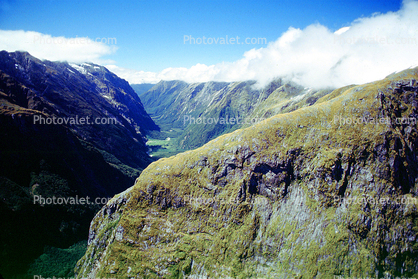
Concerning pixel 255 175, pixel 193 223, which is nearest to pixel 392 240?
pixel 255 175

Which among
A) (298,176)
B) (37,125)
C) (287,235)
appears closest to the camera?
(287,235)

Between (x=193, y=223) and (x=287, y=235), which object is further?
(x=193, y=223)

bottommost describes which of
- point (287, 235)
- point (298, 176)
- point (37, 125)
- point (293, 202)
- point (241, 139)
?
point (287, 235)

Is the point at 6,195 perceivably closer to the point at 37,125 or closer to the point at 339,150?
the point at 37,125

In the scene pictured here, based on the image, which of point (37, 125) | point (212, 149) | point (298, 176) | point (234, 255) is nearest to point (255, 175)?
A: point (298, 176)

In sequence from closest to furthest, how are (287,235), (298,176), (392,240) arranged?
(392,240), (287,235), (298,176)

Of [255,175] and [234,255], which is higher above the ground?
[255,175]
